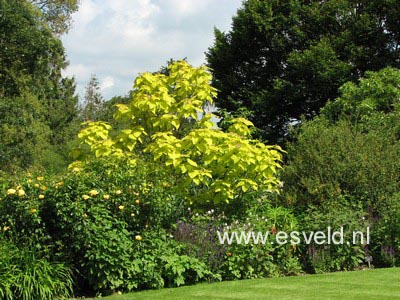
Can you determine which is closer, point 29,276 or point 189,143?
point 29,276

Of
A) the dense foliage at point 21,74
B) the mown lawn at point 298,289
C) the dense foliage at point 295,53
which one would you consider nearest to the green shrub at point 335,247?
the mown lawn at point 298,289

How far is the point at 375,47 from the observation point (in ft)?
71.1

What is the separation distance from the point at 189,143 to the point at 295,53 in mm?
15112

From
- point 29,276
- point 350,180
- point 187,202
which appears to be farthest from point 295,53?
point 29,276

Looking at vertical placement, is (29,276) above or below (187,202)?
below

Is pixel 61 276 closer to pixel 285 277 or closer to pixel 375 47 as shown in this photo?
pixel 285 277

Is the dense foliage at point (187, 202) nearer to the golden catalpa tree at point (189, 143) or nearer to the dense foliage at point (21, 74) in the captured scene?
the golden catalpa tree at point (189, 143)

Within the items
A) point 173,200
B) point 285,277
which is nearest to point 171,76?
point 173,200

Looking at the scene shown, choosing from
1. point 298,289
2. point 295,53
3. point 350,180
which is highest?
point 295,53

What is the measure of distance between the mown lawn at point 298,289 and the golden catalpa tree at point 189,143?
1545 millimetres

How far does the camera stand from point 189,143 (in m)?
7.74

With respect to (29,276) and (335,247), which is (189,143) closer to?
(335,247)

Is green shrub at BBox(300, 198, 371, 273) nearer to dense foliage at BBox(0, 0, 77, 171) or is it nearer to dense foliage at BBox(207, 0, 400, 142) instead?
dense foliage at BBox(0, 0, 77, 171)

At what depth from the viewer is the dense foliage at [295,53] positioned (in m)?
21.2
